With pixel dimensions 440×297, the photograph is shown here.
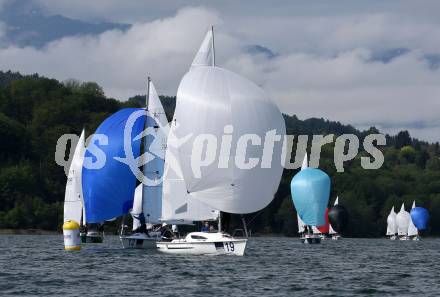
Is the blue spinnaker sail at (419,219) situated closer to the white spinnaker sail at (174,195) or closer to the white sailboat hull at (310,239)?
the white sailboat hull at (310,239)

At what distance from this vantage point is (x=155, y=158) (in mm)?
72562

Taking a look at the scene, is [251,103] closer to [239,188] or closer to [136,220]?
[239,188]

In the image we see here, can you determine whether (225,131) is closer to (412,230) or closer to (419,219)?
(419,219)

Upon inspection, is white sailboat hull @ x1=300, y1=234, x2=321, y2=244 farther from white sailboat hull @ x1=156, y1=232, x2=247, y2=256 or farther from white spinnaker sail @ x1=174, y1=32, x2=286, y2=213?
white spinnaker sail @ x1=174, y1=32, x2=286, y2=213

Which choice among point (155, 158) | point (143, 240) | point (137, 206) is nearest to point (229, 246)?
point (143, 240)

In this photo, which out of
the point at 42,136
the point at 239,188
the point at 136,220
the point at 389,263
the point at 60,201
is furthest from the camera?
the point at 42,136

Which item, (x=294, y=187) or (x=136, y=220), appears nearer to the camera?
(x=136, y=220)

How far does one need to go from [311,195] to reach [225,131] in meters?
51.9

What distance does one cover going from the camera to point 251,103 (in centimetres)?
5966

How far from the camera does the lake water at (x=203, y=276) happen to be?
46.0 metres

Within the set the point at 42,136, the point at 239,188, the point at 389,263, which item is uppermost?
the point at 42,136

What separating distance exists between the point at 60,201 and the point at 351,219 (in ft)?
173

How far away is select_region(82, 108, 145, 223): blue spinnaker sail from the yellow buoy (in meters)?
1.91

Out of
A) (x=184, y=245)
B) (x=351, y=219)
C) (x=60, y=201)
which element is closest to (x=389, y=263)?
(x=184, y=245)
